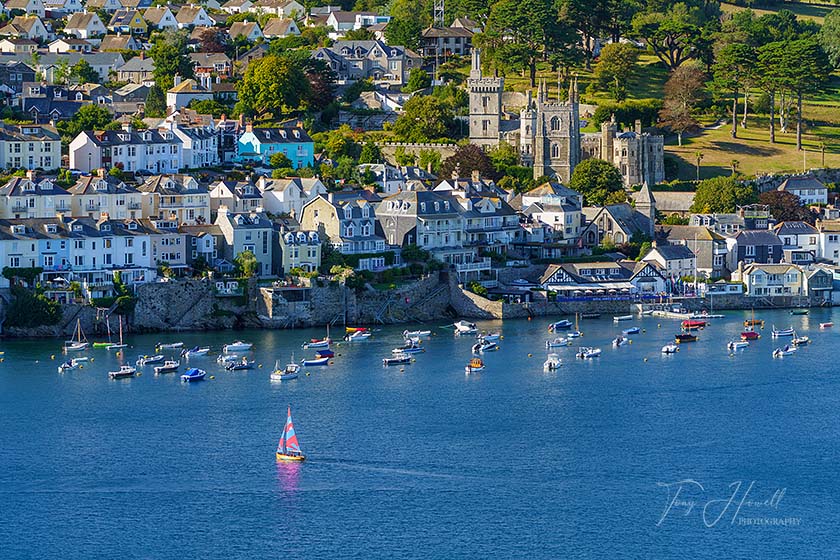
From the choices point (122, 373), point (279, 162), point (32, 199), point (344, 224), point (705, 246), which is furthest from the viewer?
point (279, 162)

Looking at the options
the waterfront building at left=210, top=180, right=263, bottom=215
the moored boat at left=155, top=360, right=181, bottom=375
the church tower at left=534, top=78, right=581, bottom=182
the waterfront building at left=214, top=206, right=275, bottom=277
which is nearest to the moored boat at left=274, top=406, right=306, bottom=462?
the moored boat at left=155, top=360, right=181, bottom=375

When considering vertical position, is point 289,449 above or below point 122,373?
below

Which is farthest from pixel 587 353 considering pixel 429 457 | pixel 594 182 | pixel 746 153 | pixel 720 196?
pixel 746 153

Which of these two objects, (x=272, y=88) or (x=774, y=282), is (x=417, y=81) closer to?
(x=272, y=88)

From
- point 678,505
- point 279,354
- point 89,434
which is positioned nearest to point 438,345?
point 279,354

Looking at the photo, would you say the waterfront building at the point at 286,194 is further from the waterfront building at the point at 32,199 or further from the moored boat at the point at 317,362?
the moored boat at the point at 317,362

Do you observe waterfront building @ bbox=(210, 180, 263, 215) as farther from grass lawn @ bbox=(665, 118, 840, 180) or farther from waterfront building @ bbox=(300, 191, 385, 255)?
grass lawn @ bbox=(665, 118, 840, 180)

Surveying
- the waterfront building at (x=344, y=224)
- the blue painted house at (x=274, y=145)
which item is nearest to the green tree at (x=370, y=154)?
the blue painted house at (x=274, y=145)
